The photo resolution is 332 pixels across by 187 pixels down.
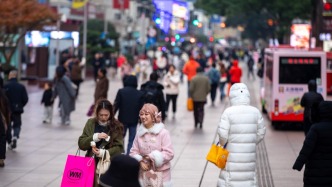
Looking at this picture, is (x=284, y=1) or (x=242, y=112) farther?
(x=284, y=1)

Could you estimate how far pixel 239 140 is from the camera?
10.7m

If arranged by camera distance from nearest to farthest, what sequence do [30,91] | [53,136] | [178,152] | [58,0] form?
[178,152], [53,136], [30,91], [58,0]

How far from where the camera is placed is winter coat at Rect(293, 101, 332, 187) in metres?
10.1

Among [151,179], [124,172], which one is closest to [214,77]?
[151,179]

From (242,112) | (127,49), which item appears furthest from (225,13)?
(242,112)

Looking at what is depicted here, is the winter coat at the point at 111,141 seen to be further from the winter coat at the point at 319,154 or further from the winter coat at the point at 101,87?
the winter coat at the point at 101,87

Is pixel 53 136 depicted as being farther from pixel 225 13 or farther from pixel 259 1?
pixel 225 13

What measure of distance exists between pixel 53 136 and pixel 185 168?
6438 mm

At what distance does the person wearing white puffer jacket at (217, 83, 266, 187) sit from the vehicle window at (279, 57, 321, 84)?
598 inches

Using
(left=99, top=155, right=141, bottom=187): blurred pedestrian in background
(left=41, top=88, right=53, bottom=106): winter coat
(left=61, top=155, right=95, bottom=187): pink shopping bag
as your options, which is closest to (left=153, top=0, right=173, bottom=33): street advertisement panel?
(left=41, top=88, right=53, bottom=106): winter coat

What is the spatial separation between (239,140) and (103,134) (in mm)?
1488

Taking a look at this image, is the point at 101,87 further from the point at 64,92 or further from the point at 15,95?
the point at 15,95

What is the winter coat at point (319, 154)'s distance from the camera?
1008 centimetres

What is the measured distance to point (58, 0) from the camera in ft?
149
